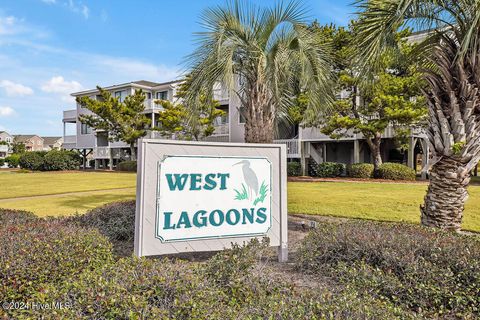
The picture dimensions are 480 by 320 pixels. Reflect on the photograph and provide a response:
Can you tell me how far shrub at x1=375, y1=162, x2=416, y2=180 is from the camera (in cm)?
1944

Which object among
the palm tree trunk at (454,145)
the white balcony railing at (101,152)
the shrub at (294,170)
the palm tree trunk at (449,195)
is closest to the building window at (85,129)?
the white balcony railing at (101,152)

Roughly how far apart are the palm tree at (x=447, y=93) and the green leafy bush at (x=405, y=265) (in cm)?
122

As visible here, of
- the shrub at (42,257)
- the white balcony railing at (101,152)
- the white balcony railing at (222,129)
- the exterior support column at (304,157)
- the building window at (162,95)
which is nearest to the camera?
the shrub at (42,257)

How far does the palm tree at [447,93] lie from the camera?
5.81 meters

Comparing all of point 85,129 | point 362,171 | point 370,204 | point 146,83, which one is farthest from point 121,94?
point 370,204

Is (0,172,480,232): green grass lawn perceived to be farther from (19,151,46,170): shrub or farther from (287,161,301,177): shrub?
(19,151,46,170): shrub

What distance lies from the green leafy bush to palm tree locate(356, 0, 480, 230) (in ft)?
4.01

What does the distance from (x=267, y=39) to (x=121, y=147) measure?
1291 inches

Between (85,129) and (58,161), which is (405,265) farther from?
(85,129)

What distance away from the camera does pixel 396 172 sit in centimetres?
1953

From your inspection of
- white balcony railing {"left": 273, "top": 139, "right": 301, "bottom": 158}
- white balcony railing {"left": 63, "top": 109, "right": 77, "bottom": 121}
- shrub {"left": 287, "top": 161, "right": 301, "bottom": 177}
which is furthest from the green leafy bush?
white balcony railing {"left": 63, "top": 109, "right": 77, "bottom": 121}

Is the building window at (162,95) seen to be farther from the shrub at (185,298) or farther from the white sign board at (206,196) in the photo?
the shrub at (185,298)

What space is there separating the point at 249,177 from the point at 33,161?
118ft

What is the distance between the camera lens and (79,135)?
41.4m
